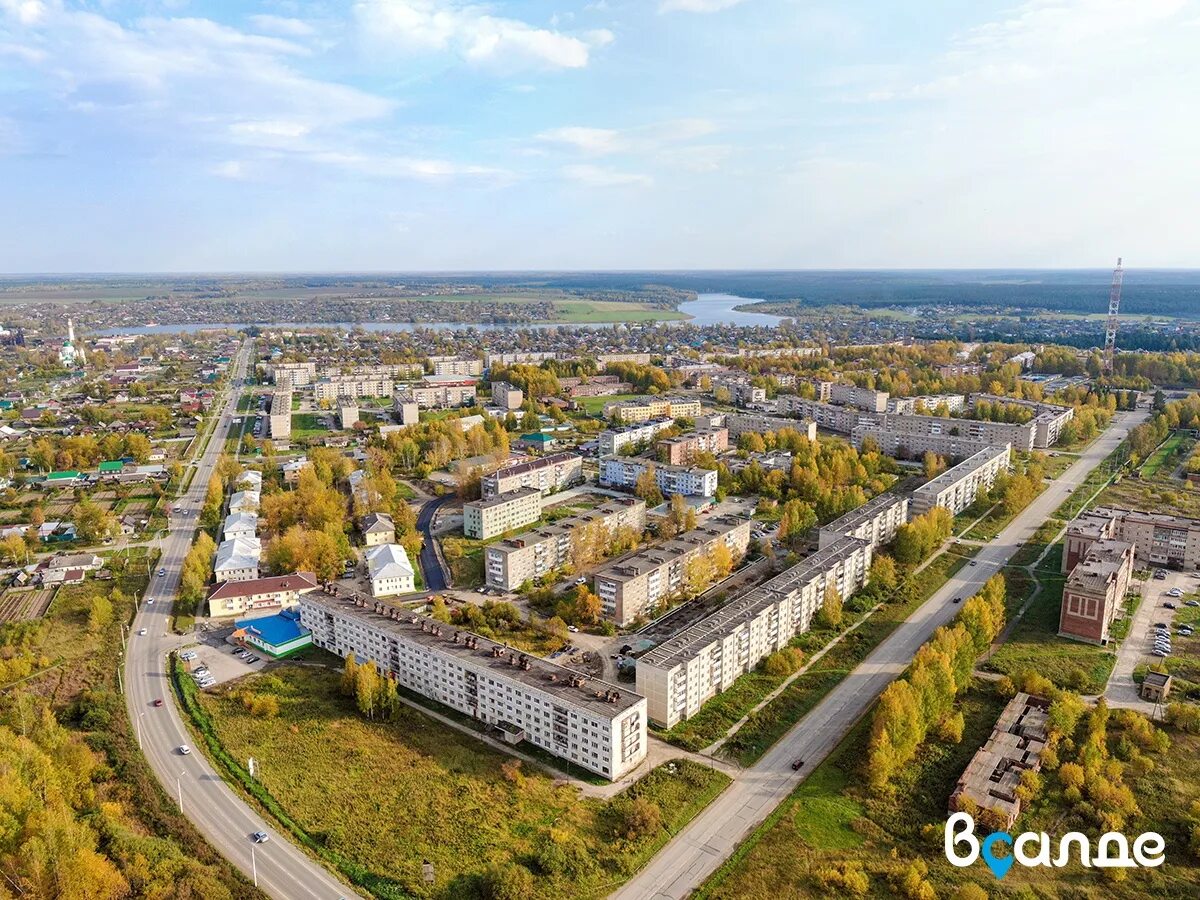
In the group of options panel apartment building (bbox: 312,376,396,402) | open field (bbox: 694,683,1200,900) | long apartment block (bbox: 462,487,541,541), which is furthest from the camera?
panel apartment building (bbox: 312,376,396,402)

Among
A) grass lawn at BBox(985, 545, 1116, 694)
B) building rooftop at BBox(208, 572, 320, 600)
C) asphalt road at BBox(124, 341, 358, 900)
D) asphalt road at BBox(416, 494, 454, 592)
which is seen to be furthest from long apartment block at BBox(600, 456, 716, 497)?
asphalt road at BBox(124, 341, 358, 900)

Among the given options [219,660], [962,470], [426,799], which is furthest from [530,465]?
[426,799]

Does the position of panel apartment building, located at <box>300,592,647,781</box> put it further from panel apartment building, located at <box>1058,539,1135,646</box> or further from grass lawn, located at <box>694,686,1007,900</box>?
panel apartment building, located at <box>1058,539,1135,646</box>

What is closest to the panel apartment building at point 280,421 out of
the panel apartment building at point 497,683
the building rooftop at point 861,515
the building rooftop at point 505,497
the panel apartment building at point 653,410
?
the panel apartment building at point 653,410

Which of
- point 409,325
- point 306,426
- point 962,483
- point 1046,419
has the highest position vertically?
point 409,325

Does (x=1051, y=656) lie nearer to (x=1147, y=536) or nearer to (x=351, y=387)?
(x=1147, y=536)

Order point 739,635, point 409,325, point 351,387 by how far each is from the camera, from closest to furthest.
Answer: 1. point 739,635
2. point 351,387
3. point 409,325

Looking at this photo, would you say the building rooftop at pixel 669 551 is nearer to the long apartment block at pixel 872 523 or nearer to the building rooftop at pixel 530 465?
the long apartment block at pixel 872 523
